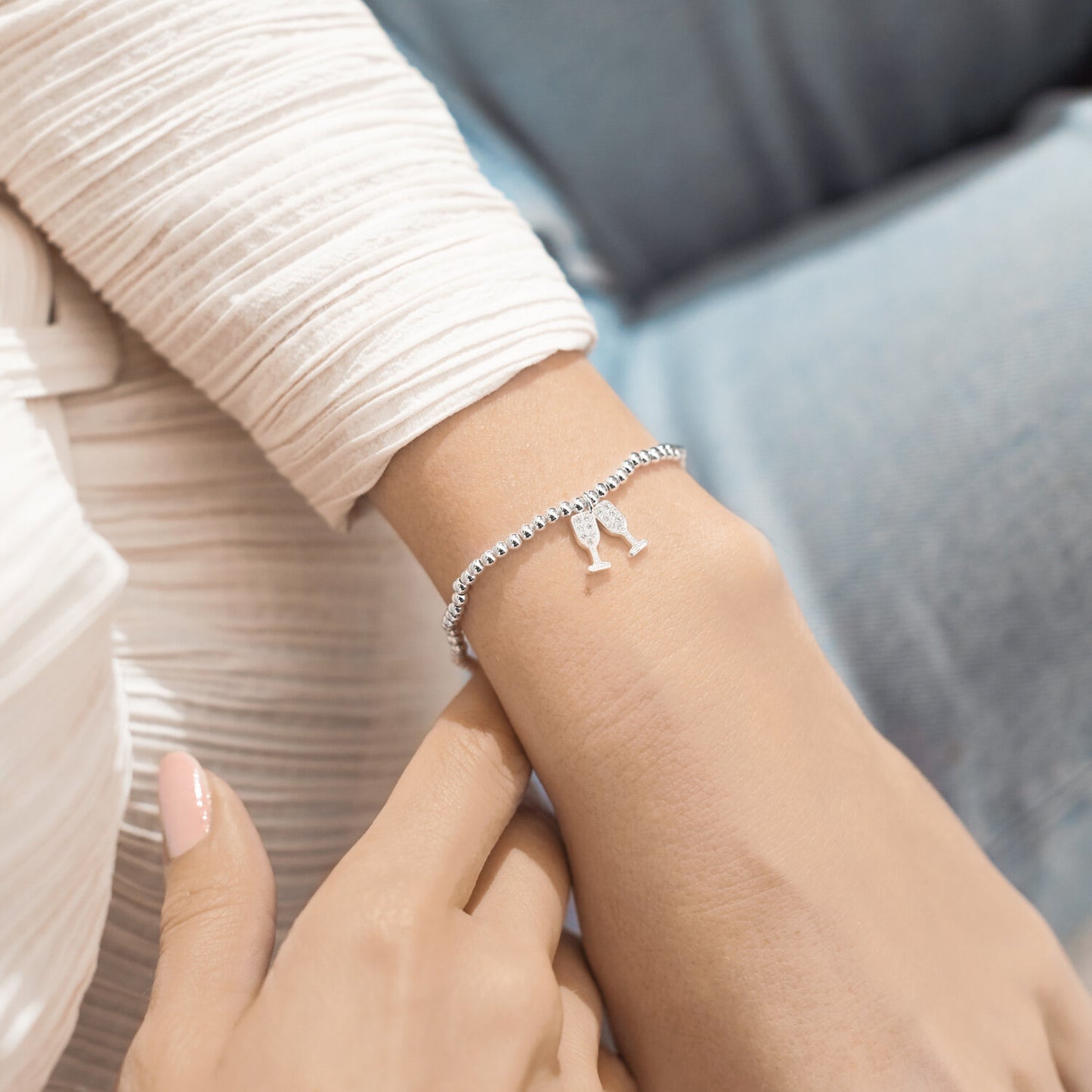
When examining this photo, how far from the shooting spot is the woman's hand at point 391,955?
0.41 meters

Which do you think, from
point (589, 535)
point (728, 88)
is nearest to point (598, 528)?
point (589, 535)

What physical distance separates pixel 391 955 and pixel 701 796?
7.2 inches

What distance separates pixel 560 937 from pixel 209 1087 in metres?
0.22

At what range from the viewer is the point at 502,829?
50 cm

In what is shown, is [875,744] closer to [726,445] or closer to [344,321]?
[726,445]

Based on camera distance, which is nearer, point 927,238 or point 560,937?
point 560,937

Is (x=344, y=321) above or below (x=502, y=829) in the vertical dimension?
above

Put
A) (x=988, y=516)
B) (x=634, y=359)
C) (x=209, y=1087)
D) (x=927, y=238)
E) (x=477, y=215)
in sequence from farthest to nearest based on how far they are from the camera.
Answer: (x=634, y=359)
(x=927, y=238)
(x=988, y=516)
(x=477, y=215)
(x=209, y=1087)

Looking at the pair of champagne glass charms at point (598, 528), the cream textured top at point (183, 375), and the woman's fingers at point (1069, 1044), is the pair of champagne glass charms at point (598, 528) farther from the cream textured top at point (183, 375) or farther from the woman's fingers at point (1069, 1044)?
the woman's fingers at point (1069, 1044)

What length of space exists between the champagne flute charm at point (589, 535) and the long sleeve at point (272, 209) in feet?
0.30

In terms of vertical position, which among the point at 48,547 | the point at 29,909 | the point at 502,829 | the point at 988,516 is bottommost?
the point at 988,516

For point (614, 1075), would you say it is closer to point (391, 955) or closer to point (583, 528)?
point (391, 955)

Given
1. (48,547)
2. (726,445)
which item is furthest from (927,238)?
(48,547)

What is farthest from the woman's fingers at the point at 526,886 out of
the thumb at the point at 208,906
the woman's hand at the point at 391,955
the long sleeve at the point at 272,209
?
the long sleeve at the point at 272,209
